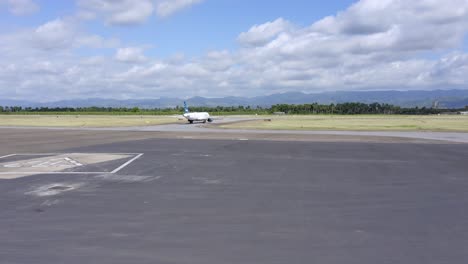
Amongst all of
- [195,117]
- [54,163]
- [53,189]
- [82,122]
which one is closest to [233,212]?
[53,189]

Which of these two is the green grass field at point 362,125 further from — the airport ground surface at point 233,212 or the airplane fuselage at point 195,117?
the airport ground surface at point 233,212

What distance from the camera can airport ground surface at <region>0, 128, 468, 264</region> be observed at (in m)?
7.30

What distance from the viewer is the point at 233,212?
396 inches

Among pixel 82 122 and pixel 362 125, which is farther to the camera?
pixel 82 122

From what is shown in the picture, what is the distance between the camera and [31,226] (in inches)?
347

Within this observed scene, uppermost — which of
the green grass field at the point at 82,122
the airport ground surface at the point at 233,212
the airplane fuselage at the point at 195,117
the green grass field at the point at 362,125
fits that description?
the airplane fuselage at the point at 195,117

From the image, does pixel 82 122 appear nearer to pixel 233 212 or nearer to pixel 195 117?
pixel 195 117

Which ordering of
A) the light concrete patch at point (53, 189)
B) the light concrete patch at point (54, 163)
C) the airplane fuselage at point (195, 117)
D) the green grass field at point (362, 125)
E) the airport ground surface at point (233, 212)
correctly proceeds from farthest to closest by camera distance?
the airplane fuselage at point (195, 117) → the green grass field at point (362, 125) → the light concrete patch at point (54, 163) → the light concrete patch at point (53, 189) → the airport ground surface at point (233, 212)

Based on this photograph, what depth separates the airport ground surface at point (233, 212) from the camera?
730 centimetres

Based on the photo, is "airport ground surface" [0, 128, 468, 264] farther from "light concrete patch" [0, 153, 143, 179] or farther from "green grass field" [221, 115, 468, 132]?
"green grass field" [221, 115, 468, 132]

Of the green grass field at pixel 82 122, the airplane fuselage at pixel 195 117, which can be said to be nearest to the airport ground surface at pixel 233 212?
the green grass field at pixel 82 122

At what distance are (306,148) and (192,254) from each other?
65.1 feet

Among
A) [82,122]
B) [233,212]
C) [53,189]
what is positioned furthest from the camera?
[82,122]

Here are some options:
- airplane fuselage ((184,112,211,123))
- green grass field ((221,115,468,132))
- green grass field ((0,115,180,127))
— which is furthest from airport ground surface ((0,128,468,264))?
airplane fuselage ((184,112,211,123))
